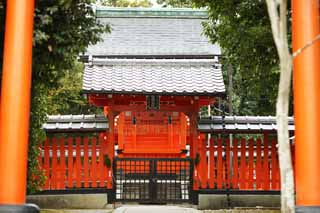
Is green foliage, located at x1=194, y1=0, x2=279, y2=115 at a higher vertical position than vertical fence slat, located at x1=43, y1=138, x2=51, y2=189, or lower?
higher

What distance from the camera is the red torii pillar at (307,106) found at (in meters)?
5.32

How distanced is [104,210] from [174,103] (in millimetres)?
2975

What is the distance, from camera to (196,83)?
10.4 m

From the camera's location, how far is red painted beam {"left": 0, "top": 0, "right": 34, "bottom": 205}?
521 centimetres

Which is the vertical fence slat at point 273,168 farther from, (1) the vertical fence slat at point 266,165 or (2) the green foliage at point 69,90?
(2) the green foliage at point 69,90

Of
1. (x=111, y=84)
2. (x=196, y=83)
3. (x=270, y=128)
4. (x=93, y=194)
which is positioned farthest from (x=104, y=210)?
(x=270, y=128)

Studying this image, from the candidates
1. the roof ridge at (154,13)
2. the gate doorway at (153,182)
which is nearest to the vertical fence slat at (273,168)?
the gate doorway at (153,182)

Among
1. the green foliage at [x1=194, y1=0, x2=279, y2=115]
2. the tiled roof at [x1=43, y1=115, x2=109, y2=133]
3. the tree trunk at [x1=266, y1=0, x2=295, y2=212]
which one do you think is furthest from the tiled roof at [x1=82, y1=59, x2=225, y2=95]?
the tree trunk at [x1=266, y1=0, x2=295, y2=212]

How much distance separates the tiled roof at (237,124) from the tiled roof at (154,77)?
0.89 meters

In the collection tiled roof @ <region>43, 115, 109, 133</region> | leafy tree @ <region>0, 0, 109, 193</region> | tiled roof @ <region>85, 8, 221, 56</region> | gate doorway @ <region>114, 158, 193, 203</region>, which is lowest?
gate doorway @ <region>114, 158, 193, 203</region>

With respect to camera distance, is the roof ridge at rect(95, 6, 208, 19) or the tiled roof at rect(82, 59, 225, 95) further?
the roof ridge at rect(95, 6, 208, 19)

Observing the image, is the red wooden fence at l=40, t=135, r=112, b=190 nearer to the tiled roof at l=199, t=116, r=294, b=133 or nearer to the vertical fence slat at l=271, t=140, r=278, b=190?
the tiled roof at l=199, t=116, r=294, b=133

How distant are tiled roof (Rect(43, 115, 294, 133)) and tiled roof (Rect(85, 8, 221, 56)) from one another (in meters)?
4.43

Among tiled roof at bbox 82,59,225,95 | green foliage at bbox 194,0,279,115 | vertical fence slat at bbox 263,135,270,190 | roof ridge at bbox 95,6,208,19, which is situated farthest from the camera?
roof ridge at bbox 95,6,208,19
